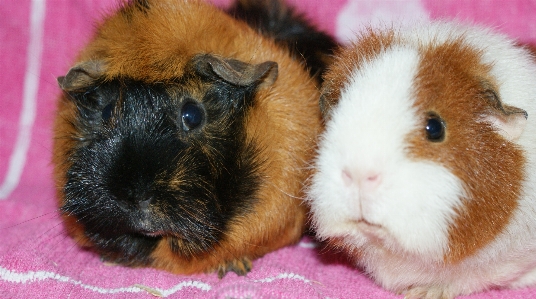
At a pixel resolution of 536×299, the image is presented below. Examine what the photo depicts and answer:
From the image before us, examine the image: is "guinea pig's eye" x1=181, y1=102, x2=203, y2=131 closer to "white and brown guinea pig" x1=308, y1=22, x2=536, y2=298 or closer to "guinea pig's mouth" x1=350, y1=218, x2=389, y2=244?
"white and brown guinea pig" x1=308, y1=22, x2=536, y2=298

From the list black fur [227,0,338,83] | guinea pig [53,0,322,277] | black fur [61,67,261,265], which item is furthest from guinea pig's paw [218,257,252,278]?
black fur [227,0,338,83]

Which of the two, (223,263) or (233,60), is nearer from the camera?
(233,60)

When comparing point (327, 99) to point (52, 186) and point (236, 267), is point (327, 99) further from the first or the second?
point (52, 186)

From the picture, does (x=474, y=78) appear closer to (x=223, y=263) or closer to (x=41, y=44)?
(x=223, y=263)

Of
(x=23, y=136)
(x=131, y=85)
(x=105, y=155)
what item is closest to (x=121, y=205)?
(x=105, y=155)

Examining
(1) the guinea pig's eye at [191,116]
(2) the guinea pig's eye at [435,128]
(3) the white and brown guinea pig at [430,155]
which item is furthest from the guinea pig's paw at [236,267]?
(2) the guinea pig's eye at [435,128]

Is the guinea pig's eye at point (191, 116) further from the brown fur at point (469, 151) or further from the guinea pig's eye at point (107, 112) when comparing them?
the brown fur at point (469, 151)

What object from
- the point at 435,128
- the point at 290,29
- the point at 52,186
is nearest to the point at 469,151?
the point at 435,128
